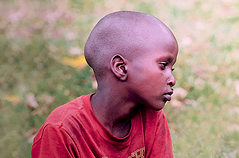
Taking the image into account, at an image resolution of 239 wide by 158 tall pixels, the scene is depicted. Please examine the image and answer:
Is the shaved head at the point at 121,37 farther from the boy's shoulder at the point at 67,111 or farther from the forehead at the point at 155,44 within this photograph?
the boy's shoulder at the point at 67,111

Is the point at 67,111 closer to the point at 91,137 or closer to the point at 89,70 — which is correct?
the point at 91,137

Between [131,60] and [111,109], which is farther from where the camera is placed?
[111,109]

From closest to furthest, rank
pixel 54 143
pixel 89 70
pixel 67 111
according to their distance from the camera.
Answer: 1. pixel 54 143
2. pixel 67 111
3. pixel 89 70

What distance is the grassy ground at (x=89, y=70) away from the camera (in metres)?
2.81

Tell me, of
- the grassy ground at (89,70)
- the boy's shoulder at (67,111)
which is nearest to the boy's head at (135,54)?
the boy's shoulder at (67,111)

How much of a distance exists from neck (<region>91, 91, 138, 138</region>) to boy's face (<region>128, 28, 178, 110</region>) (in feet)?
0.33

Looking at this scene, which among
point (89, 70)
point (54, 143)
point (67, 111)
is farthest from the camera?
point (89, 70)

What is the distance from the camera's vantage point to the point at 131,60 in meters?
1.63

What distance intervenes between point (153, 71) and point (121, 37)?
25 centimetres

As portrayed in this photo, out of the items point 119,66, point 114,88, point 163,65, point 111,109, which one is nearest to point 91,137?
point 111,109

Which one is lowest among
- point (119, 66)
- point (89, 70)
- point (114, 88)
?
point (114, 88)

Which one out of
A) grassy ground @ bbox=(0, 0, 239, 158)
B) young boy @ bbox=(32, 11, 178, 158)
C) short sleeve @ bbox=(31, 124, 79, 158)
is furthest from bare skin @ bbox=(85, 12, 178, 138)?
grassy ground @ bbox=(0, 0, 239, 158)

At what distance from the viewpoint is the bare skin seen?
1.62 m

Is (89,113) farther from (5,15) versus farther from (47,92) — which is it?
(5,15)
